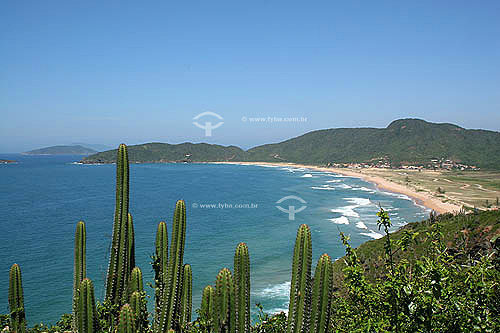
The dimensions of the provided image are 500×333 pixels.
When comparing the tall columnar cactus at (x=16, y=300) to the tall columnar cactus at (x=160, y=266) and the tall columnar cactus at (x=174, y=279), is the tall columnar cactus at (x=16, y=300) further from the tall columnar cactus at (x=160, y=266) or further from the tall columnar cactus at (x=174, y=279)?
A: the tall columnar cactus at (x=174, y=279)

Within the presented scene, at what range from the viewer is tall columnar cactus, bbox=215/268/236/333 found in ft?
20.9

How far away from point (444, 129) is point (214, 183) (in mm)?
117611

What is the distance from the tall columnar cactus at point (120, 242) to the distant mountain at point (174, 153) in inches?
5969

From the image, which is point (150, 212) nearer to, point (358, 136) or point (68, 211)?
point (68, 211)

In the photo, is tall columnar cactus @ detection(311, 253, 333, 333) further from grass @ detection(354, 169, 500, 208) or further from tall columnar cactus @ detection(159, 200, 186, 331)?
grass @ detection(354, 169, 500, 208)

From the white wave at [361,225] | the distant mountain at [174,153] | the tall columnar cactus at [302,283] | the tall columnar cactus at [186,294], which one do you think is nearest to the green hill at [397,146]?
the distant mountain at [174,153]

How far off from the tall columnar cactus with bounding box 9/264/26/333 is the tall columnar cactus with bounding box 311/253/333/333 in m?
6.26

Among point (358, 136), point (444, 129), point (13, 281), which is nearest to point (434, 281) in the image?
point (13, 281)

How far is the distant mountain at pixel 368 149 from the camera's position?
134 m

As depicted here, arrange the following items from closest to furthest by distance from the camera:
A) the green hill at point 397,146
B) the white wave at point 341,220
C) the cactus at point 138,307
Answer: the cactus at point 138,307 < the white wave at point 341,220 < the green hill at point 397,146

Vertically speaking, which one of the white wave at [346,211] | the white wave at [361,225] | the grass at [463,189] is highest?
the grass at [463,189]

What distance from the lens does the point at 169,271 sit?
7945mm

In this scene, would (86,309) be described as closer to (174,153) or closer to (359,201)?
(359,201)

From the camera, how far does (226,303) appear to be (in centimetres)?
638
